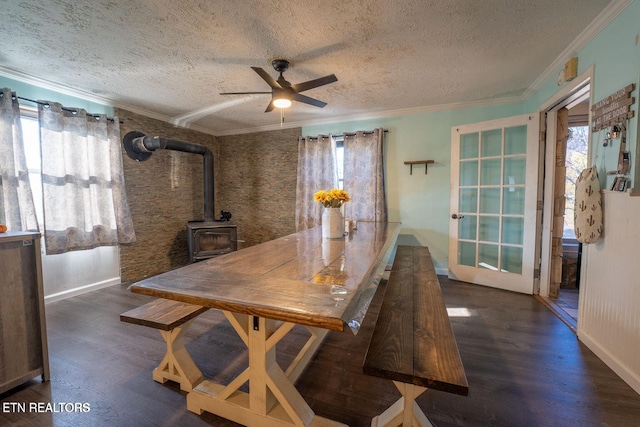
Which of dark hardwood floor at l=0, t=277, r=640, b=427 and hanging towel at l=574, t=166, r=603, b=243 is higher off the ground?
hanging towel at l=574, t=166, r=603, b=243

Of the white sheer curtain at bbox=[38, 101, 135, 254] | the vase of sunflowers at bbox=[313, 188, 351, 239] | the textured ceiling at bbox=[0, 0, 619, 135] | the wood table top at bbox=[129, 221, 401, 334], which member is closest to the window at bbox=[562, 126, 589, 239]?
the textured ceiling at bbox=[0, 0, 619, 135]

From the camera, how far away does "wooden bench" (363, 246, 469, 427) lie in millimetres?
972

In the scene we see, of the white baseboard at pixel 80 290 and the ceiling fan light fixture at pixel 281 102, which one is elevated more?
the ceiling fan light fixture at pixel 281 102

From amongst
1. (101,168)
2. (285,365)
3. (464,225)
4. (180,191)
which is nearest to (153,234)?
(180,191)

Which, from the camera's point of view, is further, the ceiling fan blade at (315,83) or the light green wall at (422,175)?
the light green wall at (422,175)

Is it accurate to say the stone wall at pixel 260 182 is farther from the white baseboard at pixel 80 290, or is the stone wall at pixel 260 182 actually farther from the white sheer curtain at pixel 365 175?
the white baseboard at pixel 80 290

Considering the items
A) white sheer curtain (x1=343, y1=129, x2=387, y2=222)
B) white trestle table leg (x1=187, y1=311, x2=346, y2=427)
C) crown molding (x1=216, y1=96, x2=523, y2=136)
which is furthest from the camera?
white sheer curtain (x1=343, y1=129, x2=387, y2=222)

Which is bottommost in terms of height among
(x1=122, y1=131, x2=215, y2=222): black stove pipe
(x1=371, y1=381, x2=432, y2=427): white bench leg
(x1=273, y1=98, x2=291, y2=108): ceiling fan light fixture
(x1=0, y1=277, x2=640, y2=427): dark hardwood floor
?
(x1=0, y1=277, x2=640, y2=427): dark hardwood floor

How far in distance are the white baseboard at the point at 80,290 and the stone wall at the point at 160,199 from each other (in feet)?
0.48

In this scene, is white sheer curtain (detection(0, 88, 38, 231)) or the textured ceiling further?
white sheer curtain (detection(0, 88, 38, 231))

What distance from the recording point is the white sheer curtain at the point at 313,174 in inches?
160

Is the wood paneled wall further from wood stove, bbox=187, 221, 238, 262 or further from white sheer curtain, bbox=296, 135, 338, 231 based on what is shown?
wood stove, bbox=187, 221, 238, 262

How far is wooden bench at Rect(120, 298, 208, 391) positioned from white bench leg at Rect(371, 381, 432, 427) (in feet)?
3.61

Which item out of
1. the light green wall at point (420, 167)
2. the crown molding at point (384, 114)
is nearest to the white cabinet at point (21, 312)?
the crown molding at point (384, 114)
